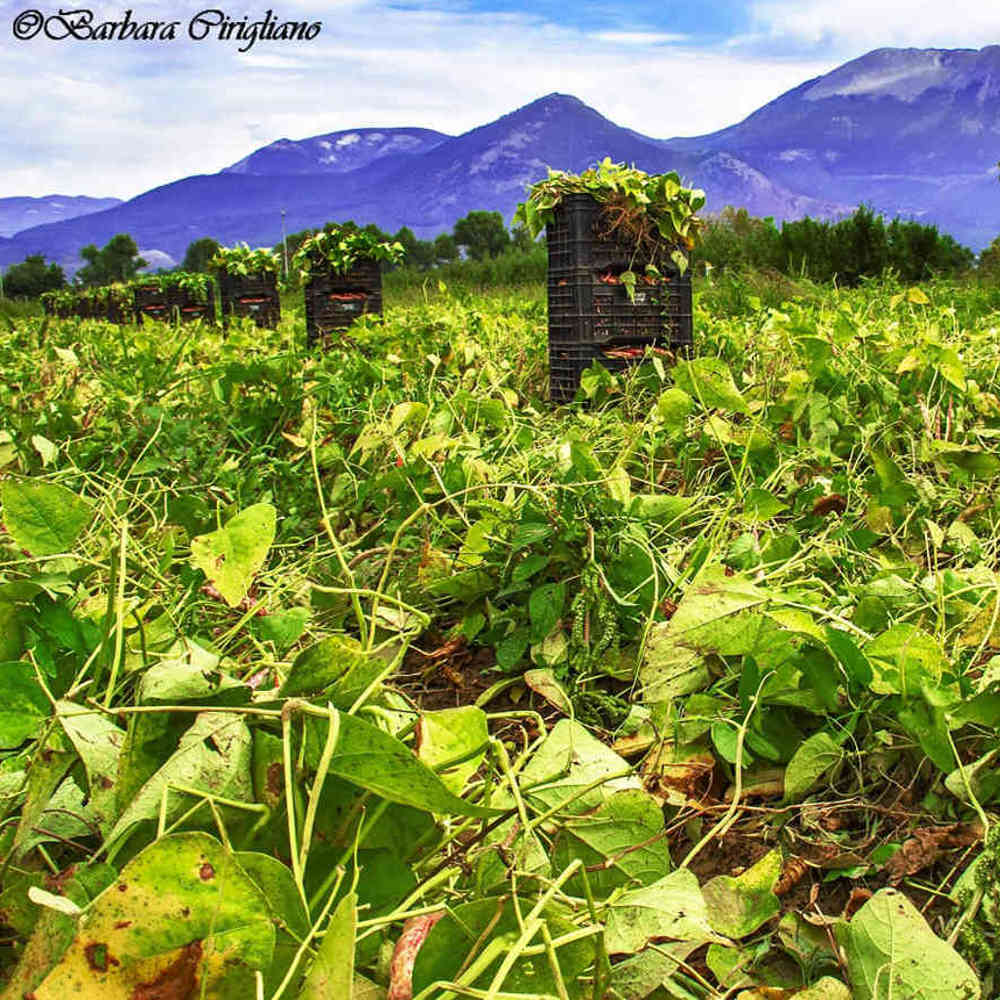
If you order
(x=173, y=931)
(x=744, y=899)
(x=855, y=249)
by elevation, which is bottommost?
(x=744, y=899)

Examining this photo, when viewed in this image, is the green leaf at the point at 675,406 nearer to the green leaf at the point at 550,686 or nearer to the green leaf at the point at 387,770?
the green leaf at the point at 550,686

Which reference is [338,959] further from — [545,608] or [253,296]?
[253,296]

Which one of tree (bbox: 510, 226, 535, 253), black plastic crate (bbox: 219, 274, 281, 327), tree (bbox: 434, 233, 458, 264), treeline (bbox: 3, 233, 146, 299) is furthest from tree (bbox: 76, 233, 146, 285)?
black plastic crate (bbox: 219, 274, 281, 327)

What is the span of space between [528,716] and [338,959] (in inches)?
33.8

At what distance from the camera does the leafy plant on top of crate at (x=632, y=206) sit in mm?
3410

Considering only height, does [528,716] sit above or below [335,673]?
below

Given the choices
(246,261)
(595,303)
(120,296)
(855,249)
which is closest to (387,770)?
(595,303)

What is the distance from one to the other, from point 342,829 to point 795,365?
2376 millimetres

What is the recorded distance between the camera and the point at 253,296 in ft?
35.5

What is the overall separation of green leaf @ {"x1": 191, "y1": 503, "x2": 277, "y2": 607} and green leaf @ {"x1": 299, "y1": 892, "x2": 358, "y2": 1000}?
22.2 inches

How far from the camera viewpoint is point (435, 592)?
6.00 ft

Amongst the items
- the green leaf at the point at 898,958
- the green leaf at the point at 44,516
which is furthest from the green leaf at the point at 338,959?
the green leaf at the point at 44,516

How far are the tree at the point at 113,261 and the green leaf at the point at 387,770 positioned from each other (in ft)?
152

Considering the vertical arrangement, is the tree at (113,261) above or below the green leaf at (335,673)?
above
